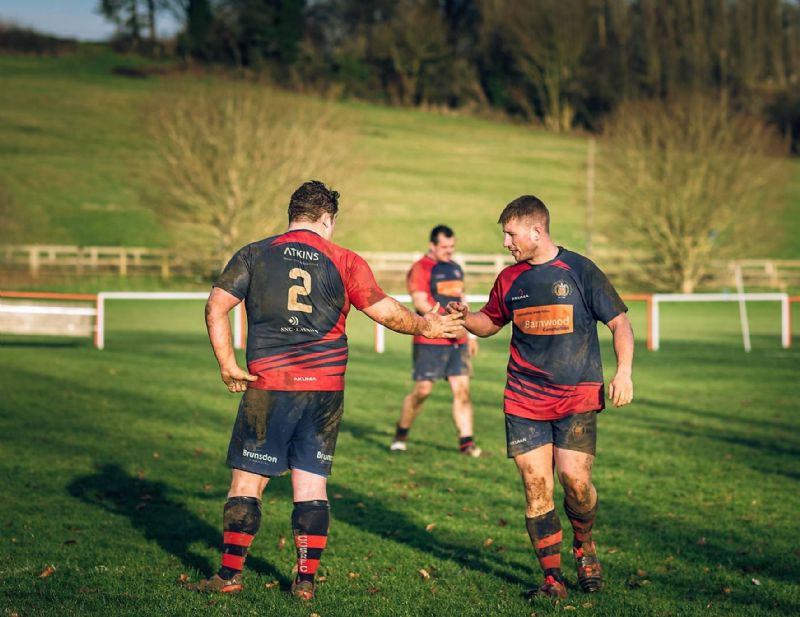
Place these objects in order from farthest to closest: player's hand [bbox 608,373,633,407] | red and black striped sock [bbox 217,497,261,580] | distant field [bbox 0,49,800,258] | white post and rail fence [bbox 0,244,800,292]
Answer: distant field [bbox 0,49,800,258] → white post and rail fence [bbox 0,244,800,292] → player's hand [bbox 608,373,633,407] → red and black striped sock [bbox 217,497,261,580]

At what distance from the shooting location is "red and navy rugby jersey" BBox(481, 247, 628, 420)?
5.93 metres

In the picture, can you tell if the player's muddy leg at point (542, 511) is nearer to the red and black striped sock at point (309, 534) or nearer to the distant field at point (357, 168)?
the red and black striped sock at point (309, 534)

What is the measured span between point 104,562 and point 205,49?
8609 cm

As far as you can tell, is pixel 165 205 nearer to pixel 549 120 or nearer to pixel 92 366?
pixel 92 366

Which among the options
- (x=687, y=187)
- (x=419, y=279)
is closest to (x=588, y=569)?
(x=419, y=279)

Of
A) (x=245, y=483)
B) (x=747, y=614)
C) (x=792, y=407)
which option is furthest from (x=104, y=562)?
(x=792, y=407)

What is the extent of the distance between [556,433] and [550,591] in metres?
0.91

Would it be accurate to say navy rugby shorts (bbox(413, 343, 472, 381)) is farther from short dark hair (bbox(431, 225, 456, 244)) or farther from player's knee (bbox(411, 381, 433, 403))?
short dark hair (bbox(431, 225, 456, 244))

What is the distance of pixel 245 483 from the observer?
18.8ft

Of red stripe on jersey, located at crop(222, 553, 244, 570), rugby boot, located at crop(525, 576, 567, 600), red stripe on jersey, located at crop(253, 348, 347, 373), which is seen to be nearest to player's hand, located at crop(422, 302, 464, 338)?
Answer: red stripe on jersey, located at crop(253, 348, 347, 373)

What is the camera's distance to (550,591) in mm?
5789

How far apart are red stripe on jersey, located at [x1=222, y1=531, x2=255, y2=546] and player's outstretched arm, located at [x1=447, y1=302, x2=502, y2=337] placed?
1.88 meters

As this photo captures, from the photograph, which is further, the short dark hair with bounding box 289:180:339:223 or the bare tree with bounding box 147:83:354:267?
the bare tree with bounding box 147:83:354:267

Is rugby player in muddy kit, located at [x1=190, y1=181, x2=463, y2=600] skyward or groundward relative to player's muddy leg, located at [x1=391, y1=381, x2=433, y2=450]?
skyward
